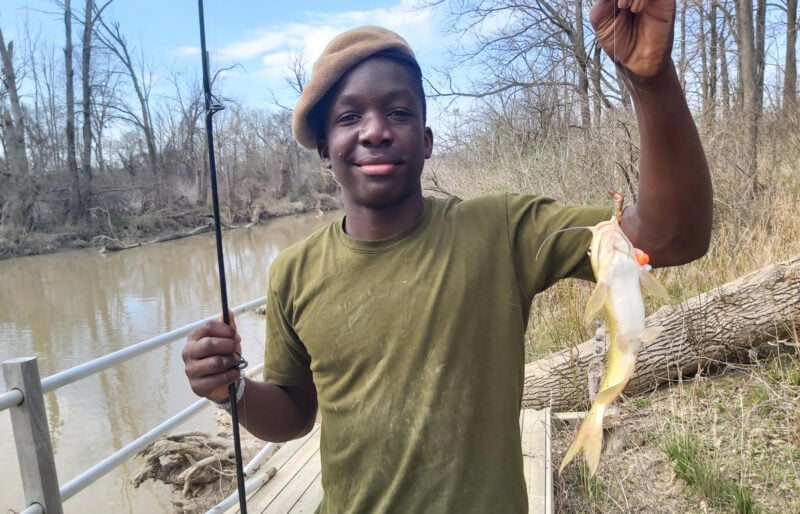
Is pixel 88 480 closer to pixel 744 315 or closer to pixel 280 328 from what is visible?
pixel 280 328

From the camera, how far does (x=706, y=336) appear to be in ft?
12.4

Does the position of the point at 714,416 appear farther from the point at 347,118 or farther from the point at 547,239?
the point at 347,118

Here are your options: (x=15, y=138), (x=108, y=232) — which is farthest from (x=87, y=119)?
(x=108, y=232)

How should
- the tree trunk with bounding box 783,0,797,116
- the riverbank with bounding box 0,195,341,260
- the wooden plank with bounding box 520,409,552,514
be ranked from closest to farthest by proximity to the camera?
the wooden plank with bounding box 520,409,552,514 < the tree trunk with bounding box 783,0,797,116 < the riverbank with bounding box 0,195,341,260

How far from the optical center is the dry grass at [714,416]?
8.81 ft

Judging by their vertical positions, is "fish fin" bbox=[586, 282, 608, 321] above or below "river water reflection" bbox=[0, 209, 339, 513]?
above

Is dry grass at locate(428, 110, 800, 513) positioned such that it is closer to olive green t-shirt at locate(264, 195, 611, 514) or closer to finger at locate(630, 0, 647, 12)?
olive green t-shirt at locate(264, 195, 611, 514)

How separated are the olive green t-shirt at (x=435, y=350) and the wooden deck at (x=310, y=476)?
1592 mm

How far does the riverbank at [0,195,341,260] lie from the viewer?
19.9m

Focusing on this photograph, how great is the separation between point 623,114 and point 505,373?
7.45 meters

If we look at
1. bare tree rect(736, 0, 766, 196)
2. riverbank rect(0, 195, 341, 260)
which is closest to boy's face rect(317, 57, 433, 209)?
bare tree rect(736, 0, 766, 196)

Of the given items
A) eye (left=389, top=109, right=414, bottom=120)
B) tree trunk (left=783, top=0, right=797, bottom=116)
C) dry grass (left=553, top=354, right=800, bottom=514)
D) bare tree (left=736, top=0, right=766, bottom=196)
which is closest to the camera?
eye (left=389, top=109, right=414, bottom=120)

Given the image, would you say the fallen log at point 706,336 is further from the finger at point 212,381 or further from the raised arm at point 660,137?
the finger at point 212,381

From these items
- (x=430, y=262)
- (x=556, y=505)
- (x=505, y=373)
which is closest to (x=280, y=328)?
(x=430, y=262)
